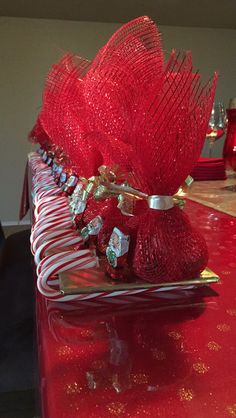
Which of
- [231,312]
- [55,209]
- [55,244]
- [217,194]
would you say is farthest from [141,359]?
[217,194]

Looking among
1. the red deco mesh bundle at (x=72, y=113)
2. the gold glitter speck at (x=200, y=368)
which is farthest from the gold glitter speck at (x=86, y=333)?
the red deco mesh bundle at (x=72, y=113)

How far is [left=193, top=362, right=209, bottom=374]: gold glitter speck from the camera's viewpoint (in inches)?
12.2

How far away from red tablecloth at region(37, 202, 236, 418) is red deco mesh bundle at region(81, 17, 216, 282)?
0.18ft

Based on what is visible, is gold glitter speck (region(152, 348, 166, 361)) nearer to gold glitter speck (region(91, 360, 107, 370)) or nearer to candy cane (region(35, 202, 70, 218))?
gold glitter speck (region(91, 360, 107, 370))

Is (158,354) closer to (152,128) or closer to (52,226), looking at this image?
(152,128)

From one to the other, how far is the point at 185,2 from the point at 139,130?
339 centimetres

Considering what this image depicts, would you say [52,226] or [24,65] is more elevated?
[24,65]

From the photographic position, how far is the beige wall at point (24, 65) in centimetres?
390

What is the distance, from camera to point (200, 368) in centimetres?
31

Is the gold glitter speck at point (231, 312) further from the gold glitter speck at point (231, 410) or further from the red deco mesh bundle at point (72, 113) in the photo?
the red deco mesh bundle at point (72, 113)

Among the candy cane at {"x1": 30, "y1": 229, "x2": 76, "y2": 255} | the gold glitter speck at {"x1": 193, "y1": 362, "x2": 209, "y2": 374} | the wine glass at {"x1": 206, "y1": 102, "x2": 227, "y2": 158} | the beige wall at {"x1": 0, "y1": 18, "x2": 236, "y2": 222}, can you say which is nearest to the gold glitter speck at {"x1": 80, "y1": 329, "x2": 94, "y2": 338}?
the gold glitter speck at {"x1": 193, "y1": 362, "x2": 209, "y2": 374}

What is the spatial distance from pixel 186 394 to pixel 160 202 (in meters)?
0.21

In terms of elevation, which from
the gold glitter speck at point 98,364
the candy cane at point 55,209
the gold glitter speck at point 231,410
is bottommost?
the candy cane at point 55,209

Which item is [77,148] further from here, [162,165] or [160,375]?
[160,375]
